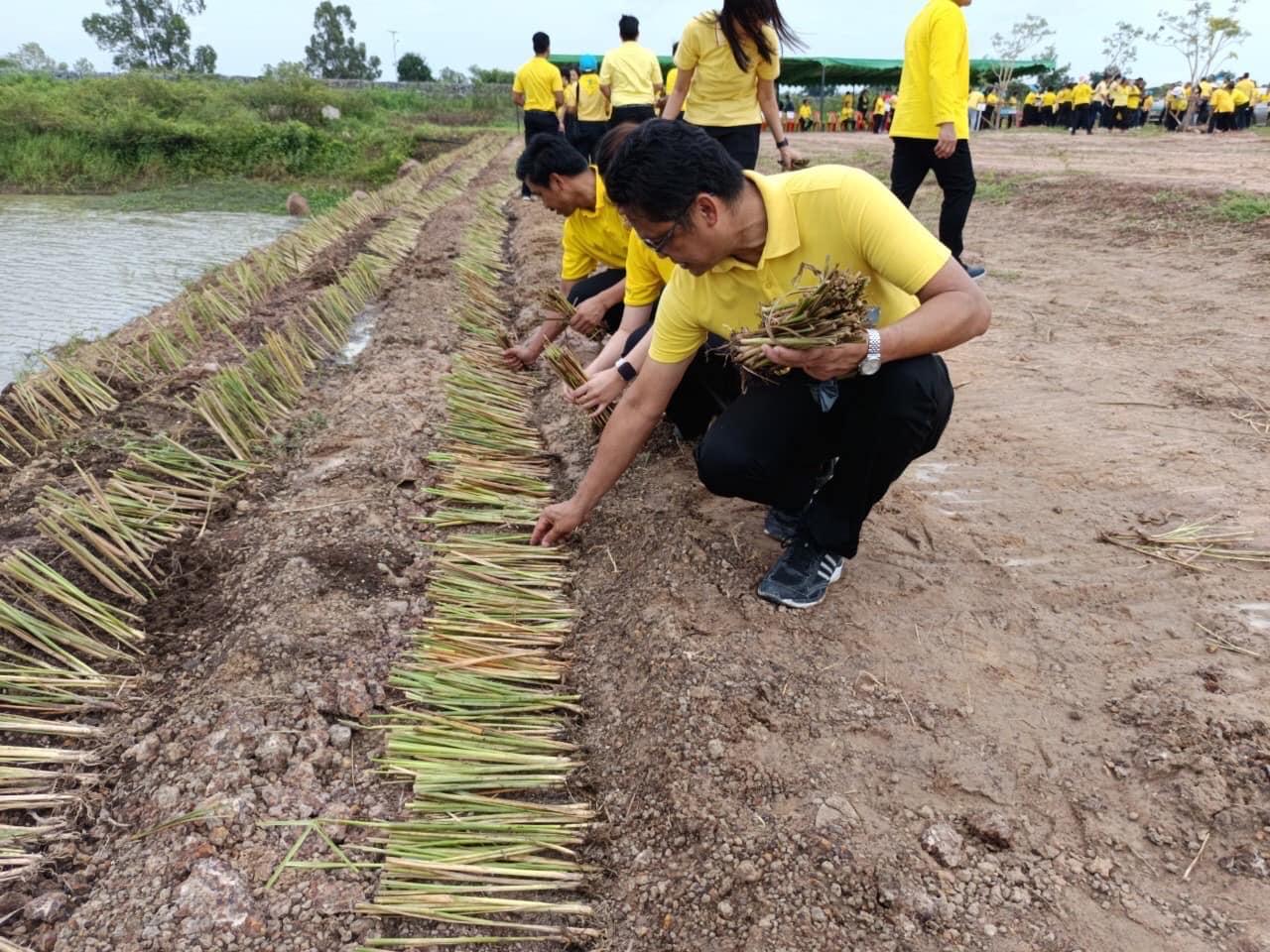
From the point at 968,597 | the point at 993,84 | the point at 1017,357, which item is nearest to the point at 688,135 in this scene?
the point at 968,597

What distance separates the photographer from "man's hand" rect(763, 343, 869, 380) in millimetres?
1551

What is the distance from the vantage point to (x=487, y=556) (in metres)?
2.30

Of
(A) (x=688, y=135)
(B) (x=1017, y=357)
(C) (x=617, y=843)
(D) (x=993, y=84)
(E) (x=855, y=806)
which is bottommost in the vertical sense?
(C) (x=617, y=843)

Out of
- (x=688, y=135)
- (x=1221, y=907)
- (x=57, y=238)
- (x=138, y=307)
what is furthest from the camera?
(x=57, y=238)

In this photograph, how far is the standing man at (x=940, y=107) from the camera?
3.59 meters

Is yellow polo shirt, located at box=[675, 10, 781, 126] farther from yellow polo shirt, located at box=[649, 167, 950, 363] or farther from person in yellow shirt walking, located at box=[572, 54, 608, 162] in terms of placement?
person in yellow shirt walking, located at box=[572, 54, 608, 162]

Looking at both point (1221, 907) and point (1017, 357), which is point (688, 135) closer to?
point (1221, 907)

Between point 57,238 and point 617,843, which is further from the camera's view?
point 57,238

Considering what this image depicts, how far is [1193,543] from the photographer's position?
2061 millimetres

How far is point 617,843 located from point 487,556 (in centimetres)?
99

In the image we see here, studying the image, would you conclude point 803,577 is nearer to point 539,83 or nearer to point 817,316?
point 817,316

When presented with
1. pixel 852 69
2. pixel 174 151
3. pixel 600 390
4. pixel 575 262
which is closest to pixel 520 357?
pixel 575 262

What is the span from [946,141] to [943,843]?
3.13 m

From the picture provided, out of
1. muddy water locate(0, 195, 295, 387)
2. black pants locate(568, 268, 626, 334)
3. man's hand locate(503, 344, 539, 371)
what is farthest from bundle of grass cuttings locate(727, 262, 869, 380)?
muddy water locate(0, 195, 295, 387)
